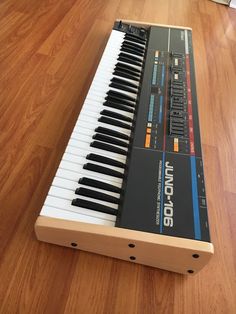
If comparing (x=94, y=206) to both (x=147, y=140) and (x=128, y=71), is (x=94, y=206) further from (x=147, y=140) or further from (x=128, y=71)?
(x=128, y=71)

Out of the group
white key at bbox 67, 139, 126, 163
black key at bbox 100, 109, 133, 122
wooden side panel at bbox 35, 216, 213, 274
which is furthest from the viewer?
black key at bbox 100, 109, 133, 122

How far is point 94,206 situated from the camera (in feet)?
2.51

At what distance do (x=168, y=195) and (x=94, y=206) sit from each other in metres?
0.19

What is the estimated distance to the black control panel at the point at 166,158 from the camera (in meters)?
0.74

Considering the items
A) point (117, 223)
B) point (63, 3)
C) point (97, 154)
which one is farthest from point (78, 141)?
point (63, 3)

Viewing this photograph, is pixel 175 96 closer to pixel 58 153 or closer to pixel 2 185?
pixel 58 153

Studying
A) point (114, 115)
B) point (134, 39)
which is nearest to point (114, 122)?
point (114, 115)

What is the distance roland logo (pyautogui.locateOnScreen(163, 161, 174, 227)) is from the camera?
74cm

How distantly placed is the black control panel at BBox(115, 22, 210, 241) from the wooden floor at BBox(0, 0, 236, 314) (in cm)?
14

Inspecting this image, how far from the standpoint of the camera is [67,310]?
2.24 feet

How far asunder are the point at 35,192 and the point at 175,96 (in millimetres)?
598

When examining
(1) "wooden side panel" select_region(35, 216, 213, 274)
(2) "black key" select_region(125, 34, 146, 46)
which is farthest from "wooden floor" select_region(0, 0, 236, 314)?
(2) "black key" select_region(125, 34, 146, 46)

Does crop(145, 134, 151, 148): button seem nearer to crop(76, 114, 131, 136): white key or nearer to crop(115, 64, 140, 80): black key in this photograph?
crop(76, 114, 131, 136): white key

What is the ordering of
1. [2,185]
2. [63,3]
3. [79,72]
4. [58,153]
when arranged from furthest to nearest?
[63,3] → [79,72] → [58,153] → [2,185]
